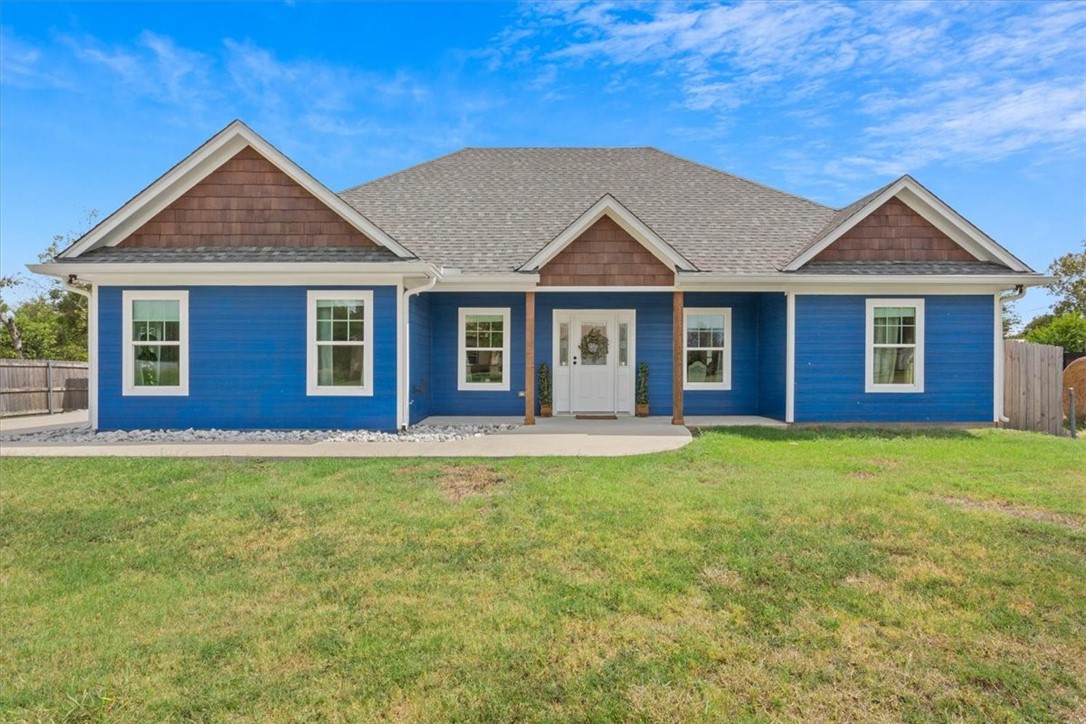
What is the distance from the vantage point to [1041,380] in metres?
12.2

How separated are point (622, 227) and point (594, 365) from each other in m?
3.28

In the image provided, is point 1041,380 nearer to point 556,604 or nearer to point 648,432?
point 648,432

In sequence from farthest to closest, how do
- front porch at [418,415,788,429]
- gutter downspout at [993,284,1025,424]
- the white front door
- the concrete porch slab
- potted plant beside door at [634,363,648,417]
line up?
the white front door < potted plant beside door at [634,363,648,417] < gutter downspout at [993,284,1025,424] < the concrete porch slab < front porch at [418,415,788,429]

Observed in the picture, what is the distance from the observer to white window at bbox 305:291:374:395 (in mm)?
10758

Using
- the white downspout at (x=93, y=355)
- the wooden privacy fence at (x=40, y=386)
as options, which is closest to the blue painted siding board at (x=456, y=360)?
the white downspout at (x=93, y=355)

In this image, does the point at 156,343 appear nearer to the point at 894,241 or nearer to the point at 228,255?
the point at 228,255

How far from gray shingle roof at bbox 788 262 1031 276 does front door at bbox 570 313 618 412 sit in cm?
405

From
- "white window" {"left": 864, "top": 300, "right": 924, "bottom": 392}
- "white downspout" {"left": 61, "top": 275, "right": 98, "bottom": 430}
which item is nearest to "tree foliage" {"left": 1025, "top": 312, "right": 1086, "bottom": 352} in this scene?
"white window" {"left": 864, "top": 300, "right": 924, "bottom": 392}

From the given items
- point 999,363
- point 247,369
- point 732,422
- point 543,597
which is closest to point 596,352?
point 732,422

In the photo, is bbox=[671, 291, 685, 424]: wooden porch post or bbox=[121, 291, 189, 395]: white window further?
bbox=[671, 291, 685, 424]: wooden porch post

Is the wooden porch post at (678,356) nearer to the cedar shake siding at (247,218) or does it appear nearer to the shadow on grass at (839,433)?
the shadow on grass at (839,433)

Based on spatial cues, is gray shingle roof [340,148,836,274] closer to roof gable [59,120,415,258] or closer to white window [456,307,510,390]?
white window [456,307,510,390]

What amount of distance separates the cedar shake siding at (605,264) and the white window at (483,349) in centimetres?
212

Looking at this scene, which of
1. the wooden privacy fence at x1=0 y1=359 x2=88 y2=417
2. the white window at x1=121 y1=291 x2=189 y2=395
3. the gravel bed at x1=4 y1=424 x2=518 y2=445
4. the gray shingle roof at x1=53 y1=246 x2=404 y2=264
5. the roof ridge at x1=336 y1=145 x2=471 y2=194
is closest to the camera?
the gravel bed at x1=4 y1=424 x2=518 y2=445
